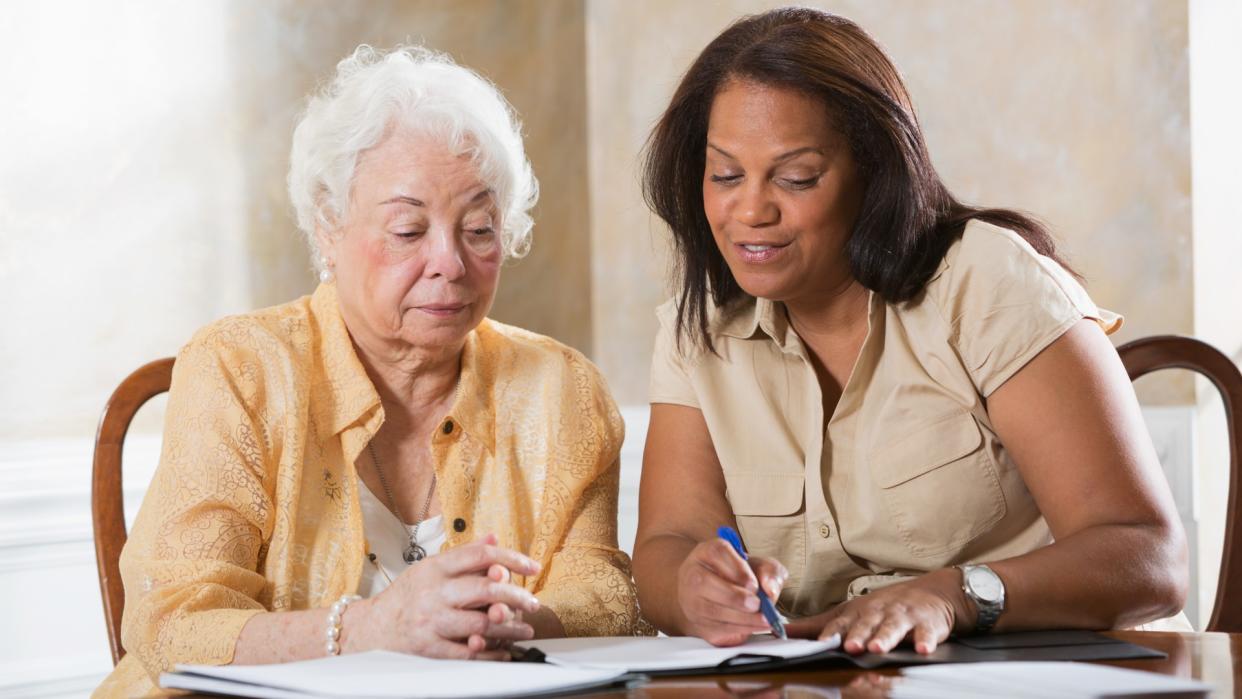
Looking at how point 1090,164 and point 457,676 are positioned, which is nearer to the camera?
point 457,676

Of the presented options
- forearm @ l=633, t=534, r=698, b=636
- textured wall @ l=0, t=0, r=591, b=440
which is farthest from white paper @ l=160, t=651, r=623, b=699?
textured wall @ l=0, t=0, r=591, b=440

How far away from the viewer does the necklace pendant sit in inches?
76.2

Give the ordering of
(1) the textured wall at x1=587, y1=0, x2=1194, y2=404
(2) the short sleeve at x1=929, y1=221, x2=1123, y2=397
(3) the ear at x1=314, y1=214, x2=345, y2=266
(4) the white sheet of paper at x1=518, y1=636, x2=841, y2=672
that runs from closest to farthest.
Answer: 1. (4) the white sheet of paper at x1=518, y1=636, x2=841, y2=672
2. (2) the short sleeve at x1=929, y1=221, x2=1123, y2=397
3. (3) the ear at x1=314, y1=214, x2=345, y2=266
4. (1) the textured wall at x1=587, y1=0, x2=1194, y2=404

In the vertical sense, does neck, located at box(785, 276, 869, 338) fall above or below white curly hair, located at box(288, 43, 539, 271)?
below

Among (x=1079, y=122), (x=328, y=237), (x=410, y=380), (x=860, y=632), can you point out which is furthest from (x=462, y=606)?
(x=1079, y=122)

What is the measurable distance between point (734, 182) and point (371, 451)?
27.7 inches

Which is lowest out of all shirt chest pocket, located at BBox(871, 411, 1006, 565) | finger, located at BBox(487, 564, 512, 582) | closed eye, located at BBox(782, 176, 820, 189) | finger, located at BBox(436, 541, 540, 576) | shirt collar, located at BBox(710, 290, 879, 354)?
finger, located at BBox(487, 564, 512, 582)

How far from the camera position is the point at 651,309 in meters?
3.61

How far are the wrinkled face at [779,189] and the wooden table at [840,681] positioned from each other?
654mm

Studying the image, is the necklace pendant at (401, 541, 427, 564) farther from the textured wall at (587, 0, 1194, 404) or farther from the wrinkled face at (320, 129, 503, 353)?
the textured wall at (587, 0, 1194, 404)

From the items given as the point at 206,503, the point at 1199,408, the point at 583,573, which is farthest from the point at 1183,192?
the point at 206,503

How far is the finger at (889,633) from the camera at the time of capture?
132 cm

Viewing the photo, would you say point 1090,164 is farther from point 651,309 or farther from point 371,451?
point 371,451

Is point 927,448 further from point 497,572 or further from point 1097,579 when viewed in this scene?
point 497,572
